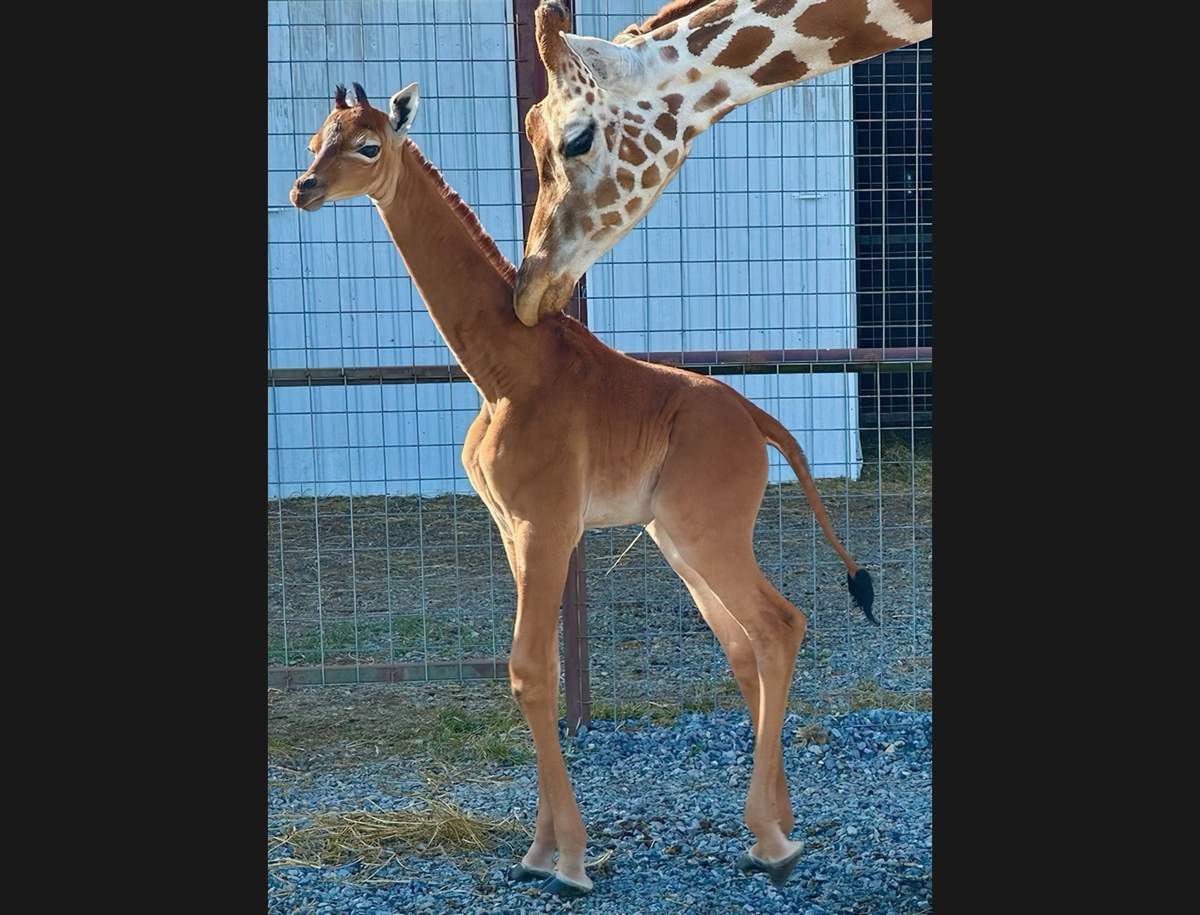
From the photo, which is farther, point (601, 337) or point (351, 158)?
point (601, 337)

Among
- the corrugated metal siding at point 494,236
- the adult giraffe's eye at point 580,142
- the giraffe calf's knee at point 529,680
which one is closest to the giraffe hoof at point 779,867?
the giraffe calf's knee at point 529,680

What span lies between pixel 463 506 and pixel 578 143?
5490 millimetres

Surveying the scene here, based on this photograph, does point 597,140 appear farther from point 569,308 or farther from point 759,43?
point 569,308

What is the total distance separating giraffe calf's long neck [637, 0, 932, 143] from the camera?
3.36m

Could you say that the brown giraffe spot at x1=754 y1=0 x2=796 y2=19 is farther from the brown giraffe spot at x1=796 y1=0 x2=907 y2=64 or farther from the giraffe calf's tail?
the giraffe calf's tail

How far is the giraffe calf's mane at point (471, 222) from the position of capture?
3.86 meters

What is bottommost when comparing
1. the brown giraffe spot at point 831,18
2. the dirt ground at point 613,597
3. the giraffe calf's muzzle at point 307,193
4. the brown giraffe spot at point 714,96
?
the dirt ground at point 613,597

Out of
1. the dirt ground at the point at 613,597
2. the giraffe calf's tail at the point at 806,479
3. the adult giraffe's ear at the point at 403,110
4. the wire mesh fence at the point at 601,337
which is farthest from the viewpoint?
the wire mesh fence at the point at 601,337

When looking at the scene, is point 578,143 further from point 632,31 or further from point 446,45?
point 446,45

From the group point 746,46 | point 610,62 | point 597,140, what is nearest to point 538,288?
point 597,140

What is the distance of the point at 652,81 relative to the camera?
135 inches

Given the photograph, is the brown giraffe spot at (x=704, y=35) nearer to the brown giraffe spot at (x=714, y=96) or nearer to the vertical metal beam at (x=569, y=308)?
the brown giraffe spot at (x=714, y=96)

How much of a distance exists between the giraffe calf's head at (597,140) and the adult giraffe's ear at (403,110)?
53 centimetres

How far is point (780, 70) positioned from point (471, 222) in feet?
3.56
